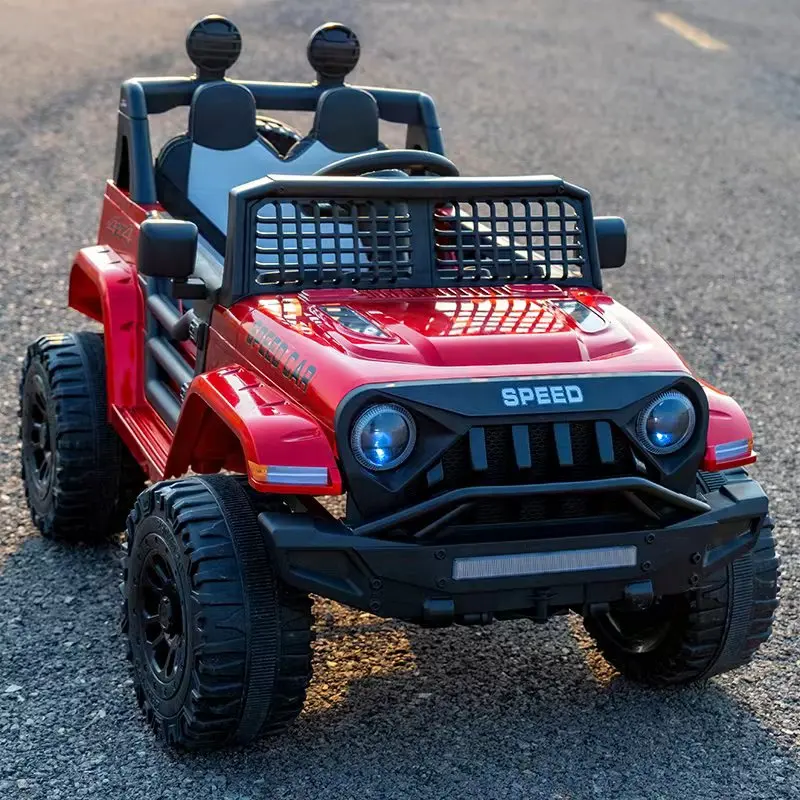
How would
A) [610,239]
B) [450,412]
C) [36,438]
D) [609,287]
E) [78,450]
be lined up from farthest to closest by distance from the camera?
1. [609,287]
2. [36,438]
3. [78,450]
4. [610,239]
5. [450,412]

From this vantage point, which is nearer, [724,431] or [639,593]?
[639,593]

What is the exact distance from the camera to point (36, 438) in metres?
5.97

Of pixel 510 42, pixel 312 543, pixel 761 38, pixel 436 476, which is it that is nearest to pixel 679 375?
pixel 436 476

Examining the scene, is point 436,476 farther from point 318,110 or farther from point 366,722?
point 318,110

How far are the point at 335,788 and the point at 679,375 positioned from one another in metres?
1.52

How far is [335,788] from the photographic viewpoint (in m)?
4.10

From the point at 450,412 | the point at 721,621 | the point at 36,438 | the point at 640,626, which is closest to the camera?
the point at 450,412

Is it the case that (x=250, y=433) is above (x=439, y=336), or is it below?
below

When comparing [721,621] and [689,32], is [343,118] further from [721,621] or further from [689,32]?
[689,32]

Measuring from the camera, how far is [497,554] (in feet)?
12.7

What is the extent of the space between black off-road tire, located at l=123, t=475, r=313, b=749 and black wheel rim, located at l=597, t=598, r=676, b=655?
3.73 feet

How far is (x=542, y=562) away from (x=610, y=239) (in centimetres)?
156

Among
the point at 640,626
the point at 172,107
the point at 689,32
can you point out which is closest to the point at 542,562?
the point at 640,626

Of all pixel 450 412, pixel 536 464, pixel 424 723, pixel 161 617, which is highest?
pixel 450 412
